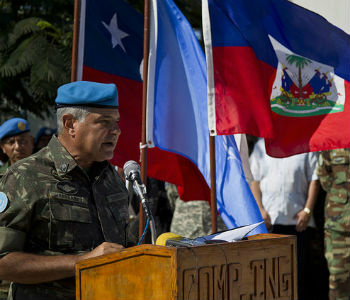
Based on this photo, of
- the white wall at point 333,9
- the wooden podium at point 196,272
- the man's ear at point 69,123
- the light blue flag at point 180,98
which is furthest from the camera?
the white wall at point 333,9

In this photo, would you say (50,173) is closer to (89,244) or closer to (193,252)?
(89,244)

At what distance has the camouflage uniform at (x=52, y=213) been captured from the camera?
272cm

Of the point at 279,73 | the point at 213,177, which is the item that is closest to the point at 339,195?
the point at 279,73

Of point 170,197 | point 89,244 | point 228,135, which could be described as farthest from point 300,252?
point 89,244

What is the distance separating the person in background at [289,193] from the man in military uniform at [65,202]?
4050 mm

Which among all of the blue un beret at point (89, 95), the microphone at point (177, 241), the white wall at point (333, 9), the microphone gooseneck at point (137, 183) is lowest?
the microphone at point (177, 241)

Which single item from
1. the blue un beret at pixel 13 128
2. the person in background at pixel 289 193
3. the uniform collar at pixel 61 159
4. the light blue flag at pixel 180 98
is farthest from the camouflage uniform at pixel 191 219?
the uniform collar at pixel 61 159

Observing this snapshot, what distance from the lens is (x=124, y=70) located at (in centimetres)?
605

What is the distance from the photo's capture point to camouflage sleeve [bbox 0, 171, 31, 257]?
106 inches

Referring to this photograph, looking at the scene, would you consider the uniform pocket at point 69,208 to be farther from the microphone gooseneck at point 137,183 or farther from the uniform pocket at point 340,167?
the uniform pocket at point 340,167

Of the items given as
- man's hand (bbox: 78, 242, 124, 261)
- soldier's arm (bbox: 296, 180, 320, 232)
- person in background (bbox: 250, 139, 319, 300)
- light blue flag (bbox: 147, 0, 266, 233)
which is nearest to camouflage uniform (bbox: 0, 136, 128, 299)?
man's hand (bbox: 78, 242, 124, 261)

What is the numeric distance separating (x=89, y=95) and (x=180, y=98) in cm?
250

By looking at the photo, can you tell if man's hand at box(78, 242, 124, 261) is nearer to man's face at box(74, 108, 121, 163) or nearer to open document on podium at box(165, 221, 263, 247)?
open document on podium at box(165, 221, 263, 247)

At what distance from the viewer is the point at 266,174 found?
23.5ft
